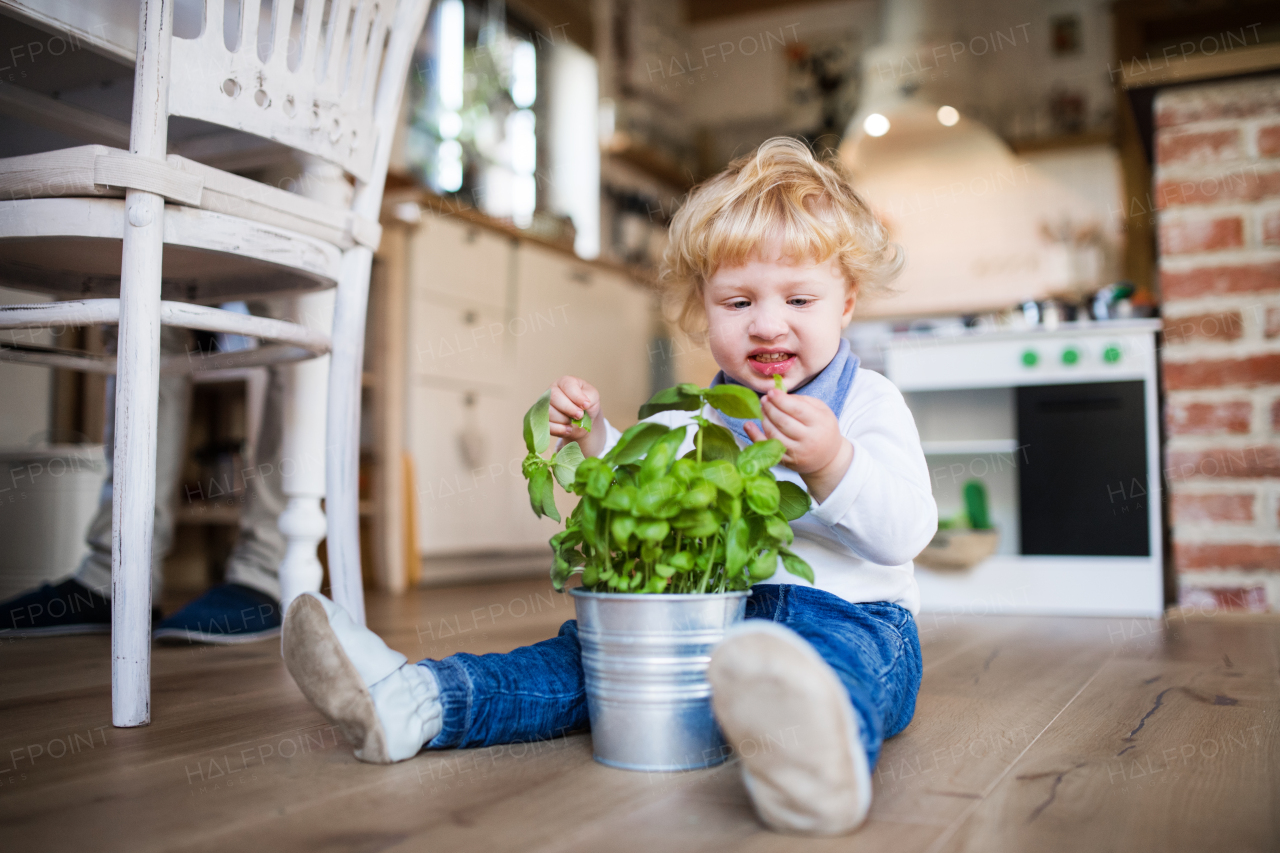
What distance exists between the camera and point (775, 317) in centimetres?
93

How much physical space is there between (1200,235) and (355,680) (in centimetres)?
181

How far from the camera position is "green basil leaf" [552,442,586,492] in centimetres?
79

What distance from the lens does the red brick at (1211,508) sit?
1.84 metres

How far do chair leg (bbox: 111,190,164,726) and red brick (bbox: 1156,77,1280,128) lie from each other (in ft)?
5.94

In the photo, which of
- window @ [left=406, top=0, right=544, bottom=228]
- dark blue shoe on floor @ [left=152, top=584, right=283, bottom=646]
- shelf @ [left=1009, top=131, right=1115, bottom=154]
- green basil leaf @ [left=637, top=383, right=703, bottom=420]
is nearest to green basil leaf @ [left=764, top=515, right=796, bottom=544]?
green basil leaf @ [left=637, top=383, right=703, bottom=420]

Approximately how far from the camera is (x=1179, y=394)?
6.16ft

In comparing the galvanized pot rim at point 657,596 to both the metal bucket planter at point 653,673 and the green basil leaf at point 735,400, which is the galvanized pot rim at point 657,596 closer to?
the metal bucket planter at point 653,673

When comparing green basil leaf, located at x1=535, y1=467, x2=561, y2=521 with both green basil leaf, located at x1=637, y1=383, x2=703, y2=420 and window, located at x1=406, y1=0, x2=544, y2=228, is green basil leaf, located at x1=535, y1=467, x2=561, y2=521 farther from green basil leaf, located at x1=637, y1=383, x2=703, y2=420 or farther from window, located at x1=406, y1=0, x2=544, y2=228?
window, located at x1=406, y1=0, x2=544, y2=228

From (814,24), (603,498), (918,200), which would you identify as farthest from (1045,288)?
(603,498)

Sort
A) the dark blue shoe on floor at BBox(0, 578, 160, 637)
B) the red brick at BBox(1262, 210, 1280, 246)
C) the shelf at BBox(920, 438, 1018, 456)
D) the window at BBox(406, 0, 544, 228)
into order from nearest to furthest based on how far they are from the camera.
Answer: the dark blue shoe on floor at BBox(0, 578, 160, 637) → the red brick at BBox(1262, 210, 1280, 246) → the shelf at BBox(920, 438, 1018, 456) → the window at BBox(406, 0, 544, 228)

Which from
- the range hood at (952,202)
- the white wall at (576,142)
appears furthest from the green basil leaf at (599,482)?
the white wall at (576,142)

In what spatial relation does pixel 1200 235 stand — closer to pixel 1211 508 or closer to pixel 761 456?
pixel 1211 508

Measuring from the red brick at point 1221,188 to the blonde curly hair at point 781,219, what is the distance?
1139mm

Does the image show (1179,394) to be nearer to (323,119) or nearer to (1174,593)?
(1174,593)
